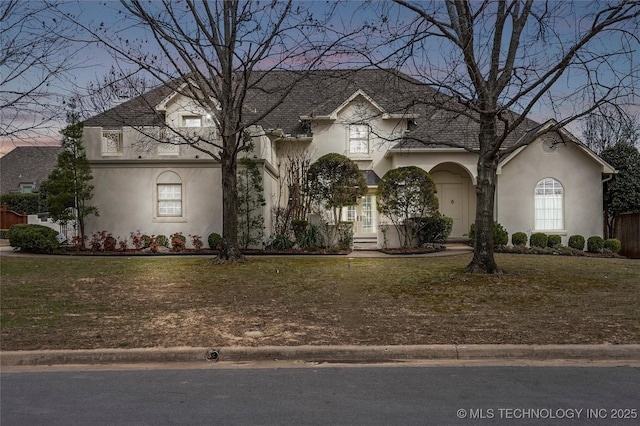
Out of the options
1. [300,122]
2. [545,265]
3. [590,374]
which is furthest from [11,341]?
[300,122]

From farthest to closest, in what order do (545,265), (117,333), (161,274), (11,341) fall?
→ (545,265)
(161,274)
(117,333)
(11,341)

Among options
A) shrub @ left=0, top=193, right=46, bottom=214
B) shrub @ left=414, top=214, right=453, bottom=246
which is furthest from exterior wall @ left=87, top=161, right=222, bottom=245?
shrub @ left=0, top=193, right=46, bottom=214

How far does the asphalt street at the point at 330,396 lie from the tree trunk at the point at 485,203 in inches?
254

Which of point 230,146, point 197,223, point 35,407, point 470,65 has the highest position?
point 470,65

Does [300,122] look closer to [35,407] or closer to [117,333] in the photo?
[117,333]

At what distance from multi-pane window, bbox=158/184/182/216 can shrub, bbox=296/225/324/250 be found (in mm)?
5147

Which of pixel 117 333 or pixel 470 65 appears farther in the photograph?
pixel 470 65

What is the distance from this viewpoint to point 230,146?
1630 cm

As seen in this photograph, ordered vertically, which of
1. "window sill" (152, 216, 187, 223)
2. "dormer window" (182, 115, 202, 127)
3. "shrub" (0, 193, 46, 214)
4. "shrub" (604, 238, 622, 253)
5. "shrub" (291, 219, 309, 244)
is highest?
"dormer window" (182, 115, 202, 127)

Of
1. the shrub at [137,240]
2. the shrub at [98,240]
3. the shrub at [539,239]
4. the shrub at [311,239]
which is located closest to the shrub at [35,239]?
the shrub at [98,240]

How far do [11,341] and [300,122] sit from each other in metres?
19.9

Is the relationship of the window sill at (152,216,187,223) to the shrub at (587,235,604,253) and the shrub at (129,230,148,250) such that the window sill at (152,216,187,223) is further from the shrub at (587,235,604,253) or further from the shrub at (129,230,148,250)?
the shrub at (587,235,604,253)

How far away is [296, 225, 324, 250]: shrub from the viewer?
20219 millimetres

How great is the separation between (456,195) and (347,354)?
63.5ft
